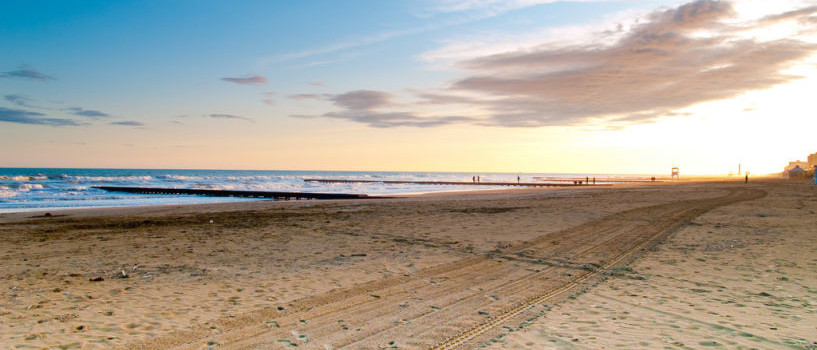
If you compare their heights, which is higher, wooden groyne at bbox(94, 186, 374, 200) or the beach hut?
the beach hut

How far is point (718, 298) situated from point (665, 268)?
88.1 inches

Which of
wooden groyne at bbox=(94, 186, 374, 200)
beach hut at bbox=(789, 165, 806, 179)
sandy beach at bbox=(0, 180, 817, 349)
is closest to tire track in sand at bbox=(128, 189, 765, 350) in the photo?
sandy beach at bbox=(0, 180, 817, 349)

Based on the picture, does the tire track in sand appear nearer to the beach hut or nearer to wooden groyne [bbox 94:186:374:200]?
wooden groyne [bbox 94:186:374:200]

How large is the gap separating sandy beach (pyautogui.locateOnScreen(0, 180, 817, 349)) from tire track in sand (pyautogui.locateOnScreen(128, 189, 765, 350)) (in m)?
0.03

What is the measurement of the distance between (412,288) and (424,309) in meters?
1.26

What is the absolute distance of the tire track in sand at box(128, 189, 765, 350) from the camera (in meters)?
5.30

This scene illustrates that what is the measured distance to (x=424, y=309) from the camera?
6.48 m

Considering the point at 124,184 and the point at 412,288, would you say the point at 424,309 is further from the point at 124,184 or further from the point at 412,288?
the point at 124,184

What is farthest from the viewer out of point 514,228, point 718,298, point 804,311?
point 514,228

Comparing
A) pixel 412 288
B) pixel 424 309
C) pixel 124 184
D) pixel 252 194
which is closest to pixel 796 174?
pixel 252 194

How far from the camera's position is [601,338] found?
5316 millimetres

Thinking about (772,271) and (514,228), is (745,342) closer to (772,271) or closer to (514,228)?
(772,271)

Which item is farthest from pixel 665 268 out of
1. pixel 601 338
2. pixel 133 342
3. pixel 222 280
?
pixel 133 342

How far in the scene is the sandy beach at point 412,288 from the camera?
5445mm
